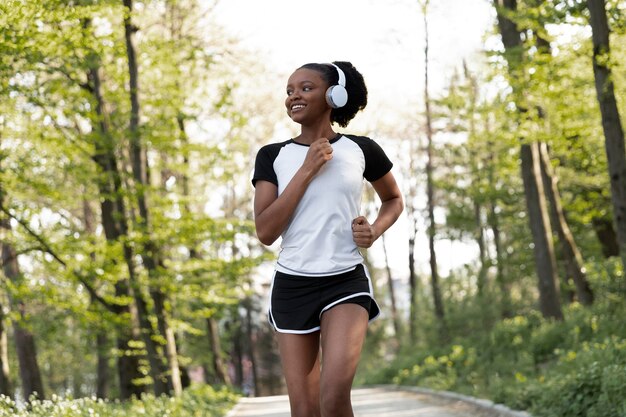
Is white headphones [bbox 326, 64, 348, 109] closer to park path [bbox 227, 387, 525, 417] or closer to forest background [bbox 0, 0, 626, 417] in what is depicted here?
forest background [bbox 0, 0, 626, 417]

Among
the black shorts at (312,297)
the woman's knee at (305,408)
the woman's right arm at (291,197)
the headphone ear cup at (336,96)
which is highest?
the headphone ear cup at (336,96)

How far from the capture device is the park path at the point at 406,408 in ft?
42.2

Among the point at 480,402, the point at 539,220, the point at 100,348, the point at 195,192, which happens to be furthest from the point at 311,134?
the point at 195,192

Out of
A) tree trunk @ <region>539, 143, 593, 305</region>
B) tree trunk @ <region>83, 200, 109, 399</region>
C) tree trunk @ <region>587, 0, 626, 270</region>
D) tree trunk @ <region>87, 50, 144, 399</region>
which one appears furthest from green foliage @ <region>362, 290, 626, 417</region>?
tree trunk @ <region>83, 200, 109, 399</region>

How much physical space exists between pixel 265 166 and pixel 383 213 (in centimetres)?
60

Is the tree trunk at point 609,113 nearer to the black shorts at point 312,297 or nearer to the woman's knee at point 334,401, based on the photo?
the black shorts at point 312,297

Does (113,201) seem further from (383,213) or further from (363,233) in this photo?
(363,233)

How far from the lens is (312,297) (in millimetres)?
4121

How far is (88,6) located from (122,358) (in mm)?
8856

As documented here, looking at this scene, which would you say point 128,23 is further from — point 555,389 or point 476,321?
point 476,321

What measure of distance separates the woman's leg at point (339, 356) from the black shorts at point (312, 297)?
0.06m

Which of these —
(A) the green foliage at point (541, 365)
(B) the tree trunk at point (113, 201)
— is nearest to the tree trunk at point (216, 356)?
(A) the green foliage at point (541, 365)

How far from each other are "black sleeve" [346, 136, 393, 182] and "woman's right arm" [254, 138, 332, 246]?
13.2 inches

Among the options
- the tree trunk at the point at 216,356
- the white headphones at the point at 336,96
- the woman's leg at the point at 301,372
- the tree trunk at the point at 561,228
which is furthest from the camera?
the tree trunk at the point at 216,356
